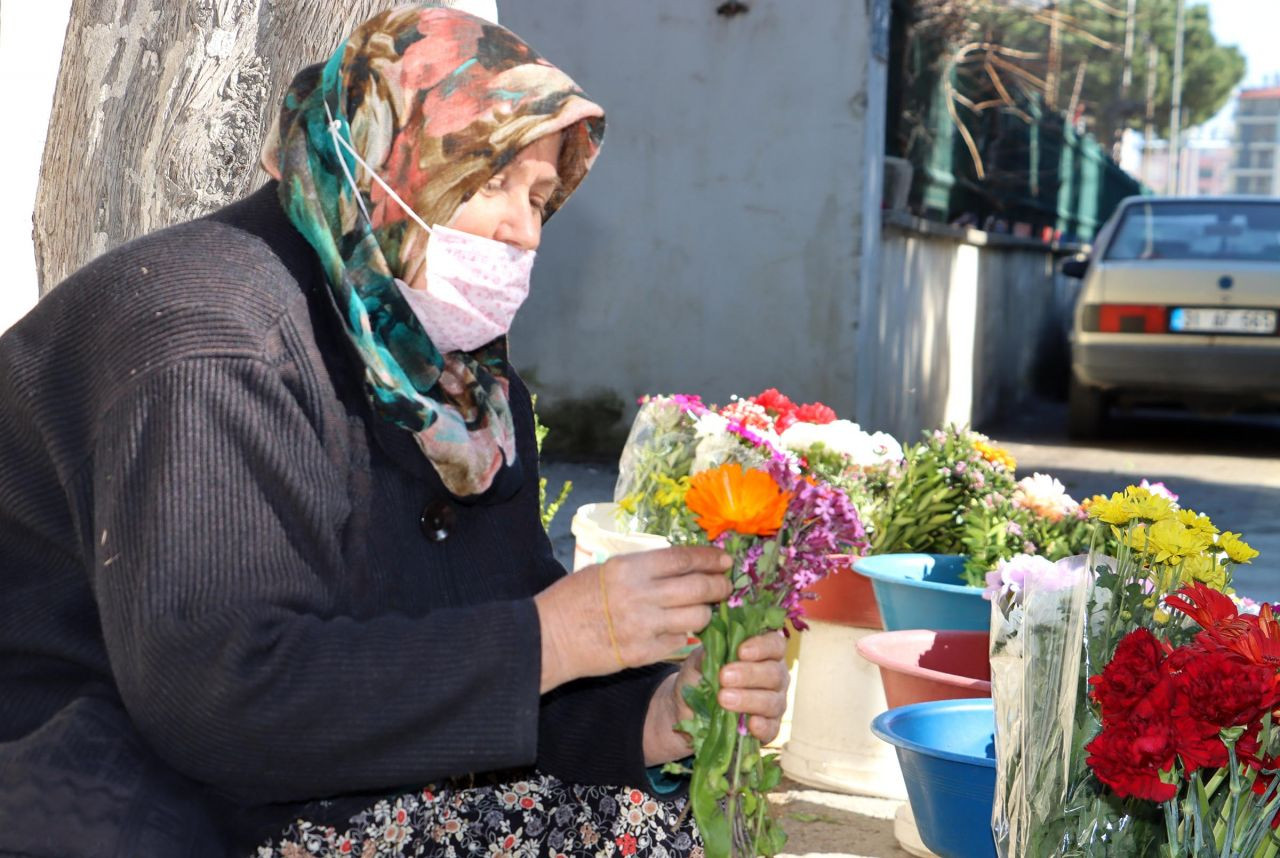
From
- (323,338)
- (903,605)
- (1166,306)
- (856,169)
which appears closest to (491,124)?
(323,338)

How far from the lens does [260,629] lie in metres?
1.60

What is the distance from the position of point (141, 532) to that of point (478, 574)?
1.86 feet

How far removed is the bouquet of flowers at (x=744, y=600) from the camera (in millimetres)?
1684

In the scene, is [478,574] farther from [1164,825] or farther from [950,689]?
[950,689]

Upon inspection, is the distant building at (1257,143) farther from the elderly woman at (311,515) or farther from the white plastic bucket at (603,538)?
the elderly woman at (311,515)

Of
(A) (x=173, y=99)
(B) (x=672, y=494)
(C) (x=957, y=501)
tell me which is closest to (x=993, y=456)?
(C) (x=957, y=501)

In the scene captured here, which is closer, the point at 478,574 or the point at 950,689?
the point at 478,574

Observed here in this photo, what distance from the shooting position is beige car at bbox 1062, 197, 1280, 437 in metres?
9.80

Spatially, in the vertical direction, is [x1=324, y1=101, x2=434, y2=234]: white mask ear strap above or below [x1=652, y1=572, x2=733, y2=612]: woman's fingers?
above

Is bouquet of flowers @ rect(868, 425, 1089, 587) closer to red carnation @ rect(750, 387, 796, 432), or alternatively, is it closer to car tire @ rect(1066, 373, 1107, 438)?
red carnation @ rect(750, 387, 796, 432)

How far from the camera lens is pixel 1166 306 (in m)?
9.92

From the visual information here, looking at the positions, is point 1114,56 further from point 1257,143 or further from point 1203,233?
point 1257,143

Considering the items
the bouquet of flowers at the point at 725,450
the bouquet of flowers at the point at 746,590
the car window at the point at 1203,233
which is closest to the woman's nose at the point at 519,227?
the bouquet of flowers at the point at 746,590

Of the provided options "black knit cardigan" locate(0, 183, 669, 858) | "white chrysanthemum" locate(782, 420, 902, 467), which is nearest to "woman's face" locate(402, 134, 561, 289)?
"black knit cardigan" locate(0, 183, 669, 858)
